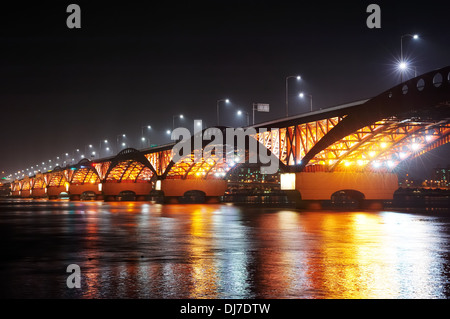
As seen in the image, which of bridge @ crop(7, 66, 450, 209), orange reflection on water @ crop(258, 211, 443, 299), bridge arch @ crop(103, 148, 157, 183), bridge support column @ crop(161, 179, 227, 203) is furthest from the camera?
bridge arch @ crop(103, 148, 157, 183)

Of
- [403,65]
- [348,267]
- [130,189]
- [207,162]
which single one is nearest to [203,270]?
[348,267]

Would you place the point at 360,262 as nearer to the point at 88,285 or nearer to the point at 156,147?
the point at 88,285

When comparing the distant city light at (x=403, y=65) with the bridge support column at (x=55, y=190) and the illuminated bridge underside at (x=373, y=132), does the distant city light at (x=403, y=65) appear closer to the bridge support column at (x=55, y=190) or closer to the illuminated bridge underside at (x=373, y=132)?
the illuminated bridge underside at (x=373, y=132)

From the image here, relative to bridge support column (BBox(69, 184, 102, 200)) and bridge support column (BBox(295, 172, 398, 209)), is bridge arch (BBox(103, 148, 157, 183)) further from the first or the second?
bridge support column (BBox(295, 172, 398, 209))

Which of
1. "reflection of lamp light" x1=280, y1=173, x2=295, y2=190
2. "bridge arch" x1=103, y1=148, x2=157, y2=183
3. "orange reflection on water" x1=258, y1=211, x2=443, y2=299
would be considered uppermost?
"bridge arch" x1=103, y1=148, x2=157, y2=183

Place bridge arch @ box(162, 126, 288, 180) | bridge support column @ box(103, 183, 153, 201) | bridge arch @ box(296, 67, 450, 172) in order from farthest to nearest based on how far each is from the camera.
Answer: bridge support column @ box(103, 183, 153, 201) → bridge arch @ box(162, 126, 288, 180) → bridge arch @ box(296, 67, 450, 172)

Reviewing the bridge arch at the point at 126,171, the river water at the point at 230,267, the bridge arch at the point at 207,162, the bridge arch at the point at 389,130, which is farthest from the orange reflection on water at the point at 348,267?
the bridge arch at the point at 126,171

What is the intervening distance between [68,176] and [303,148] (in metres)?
131

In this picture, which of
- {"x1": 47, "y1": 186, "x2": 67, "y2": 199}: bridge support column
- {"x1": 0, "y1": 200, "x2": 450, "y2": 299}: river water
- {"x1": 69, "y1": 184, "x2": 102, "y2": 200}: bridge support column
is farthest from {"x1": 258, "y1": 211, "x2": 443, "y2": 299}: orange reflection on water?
{"x1": 47, "y1": 186, "x2": 67, "y2": 199}: bridge support column

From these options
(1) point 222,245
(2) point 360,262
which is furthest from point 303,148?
(2) point 360,262

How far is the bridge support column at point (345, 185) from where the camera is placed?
217 ft

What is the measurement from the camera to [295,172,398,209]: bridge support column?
217ft

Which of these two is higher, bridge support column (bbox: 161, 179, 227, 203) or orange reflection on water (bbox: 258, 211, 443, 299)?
bridge support column (bbox: 161, 179, 227, 203)

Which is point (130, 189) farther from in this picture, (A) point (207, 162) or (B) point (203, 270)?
(B) point (203, 270)
